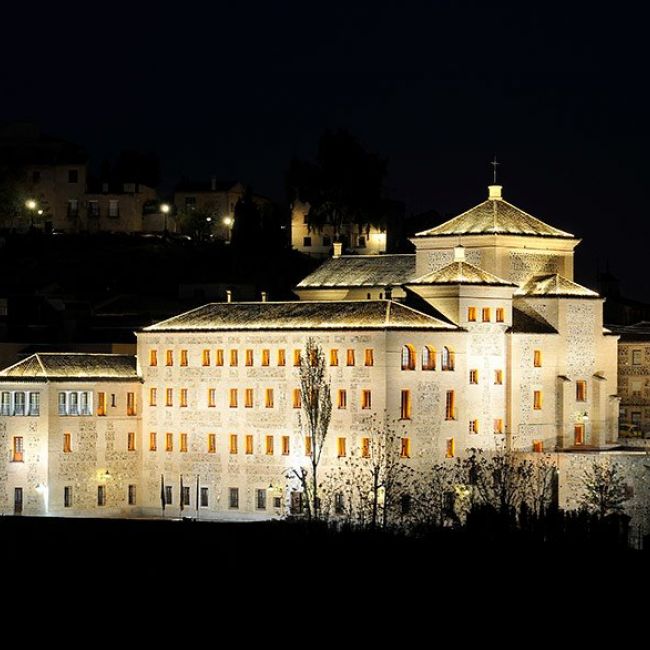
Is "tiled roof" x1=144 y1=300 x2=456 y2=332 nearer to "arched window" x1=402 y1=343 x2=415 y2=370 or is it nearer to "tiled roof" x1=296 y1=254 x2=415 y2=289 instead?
"arched window" x1=402 y1=343 x2=415 y2=370

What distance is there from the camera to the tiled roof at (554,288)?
346ft

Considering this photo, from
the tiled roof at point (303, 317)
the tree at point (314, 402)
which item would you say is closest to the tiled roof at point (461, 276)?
the tiled roof at point (303, 317)

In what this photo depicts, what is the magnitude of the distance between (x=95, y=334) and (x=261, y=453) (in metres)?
17.1

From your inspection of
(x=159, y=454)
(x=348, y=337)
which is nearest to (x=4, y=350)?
(x=159, y=454)

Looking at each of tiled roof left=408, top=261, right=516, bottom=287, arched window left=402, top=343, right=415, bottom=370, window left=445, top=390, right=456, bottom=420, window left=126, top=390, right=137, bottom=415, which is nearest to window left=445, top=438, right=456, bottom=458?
window left=445, top=390, right=456, bottom=420

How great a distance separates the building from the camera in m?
99.8

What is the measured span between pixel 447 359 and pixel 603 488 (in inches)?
285

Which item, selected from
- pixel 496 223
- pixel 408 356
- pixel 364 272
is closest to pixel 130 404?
pixel 408 356

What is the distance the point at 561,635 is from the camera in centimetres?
6819

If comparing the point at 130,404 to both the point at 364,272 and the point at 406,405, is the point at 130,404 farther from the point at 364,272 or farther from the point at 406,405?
the point at 364,272

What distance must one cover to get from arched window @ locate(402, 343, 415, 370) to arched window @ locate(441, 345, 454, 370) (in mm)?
1339

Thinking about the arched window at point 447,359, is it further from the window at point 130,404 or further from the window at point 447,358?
the window at point 130,404

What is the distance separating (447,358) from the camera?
100 m

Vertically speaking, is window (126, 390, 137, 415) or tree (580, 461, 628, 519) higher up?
window (126, 390, 137, 415)
